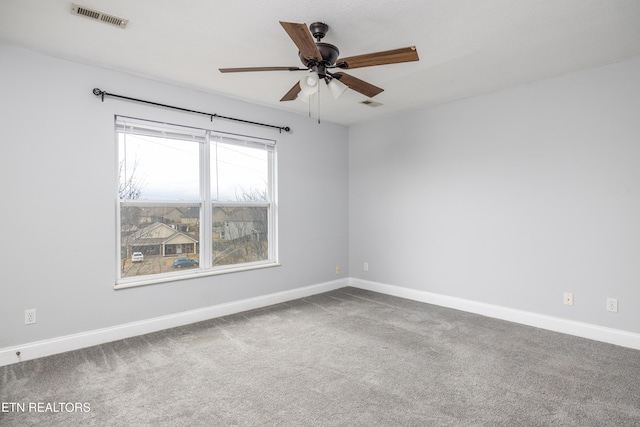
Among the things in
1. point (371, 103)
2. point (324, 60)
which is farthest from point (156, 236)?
point (371, 103)

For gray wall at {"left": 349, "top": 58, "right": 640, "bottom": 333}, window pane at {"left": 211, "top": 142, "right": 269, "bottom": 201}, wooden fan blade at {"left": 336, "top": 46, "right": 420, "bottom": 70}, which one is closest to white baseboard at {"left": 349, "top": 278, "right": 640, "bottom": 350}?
gray wall at {"left": 349, "top": 58, "right": 640, "bottom": 333}

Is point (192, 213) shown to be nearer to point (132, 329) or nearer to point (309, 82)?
point (132, 329)

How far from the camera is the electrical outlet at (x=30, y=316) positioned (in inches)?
110

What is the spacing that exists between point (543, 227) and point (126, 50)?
14.0 feet

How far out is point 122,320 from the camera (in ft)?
10.7

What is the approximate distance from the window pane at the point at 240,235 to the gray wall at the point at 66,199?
1.19 ft

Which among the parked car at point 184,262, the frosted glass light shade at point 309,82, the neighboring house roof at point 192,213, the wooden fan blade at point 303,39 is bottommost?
the parked car at point 184,262

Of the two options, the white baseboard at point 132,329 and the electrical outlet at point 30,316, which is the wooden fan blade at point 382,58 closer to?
the white baseboard at point 132,329

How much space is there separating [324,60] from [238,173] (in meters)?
2.23

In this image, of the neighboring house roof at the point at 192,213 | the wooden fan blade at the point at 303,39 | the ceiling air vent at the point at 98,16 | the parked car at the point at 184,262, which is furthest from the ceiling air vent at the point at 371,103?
the parked car at the point at 184,262

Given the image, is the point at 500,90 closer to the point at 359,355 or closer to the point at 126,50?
the point at 359,355

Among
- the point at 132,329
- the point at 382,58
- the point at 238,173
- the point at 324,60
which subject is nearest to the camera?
the point at 382,58

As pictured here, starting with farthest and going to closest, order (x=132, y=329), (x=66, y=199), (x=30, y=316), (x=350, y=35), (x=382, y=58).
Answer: (x=132, y=329), (x=66, y=199), (x=30, y=316), (x=350, y=35), (x=382, y=58)

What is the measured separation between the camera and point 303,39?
1.98 metres
